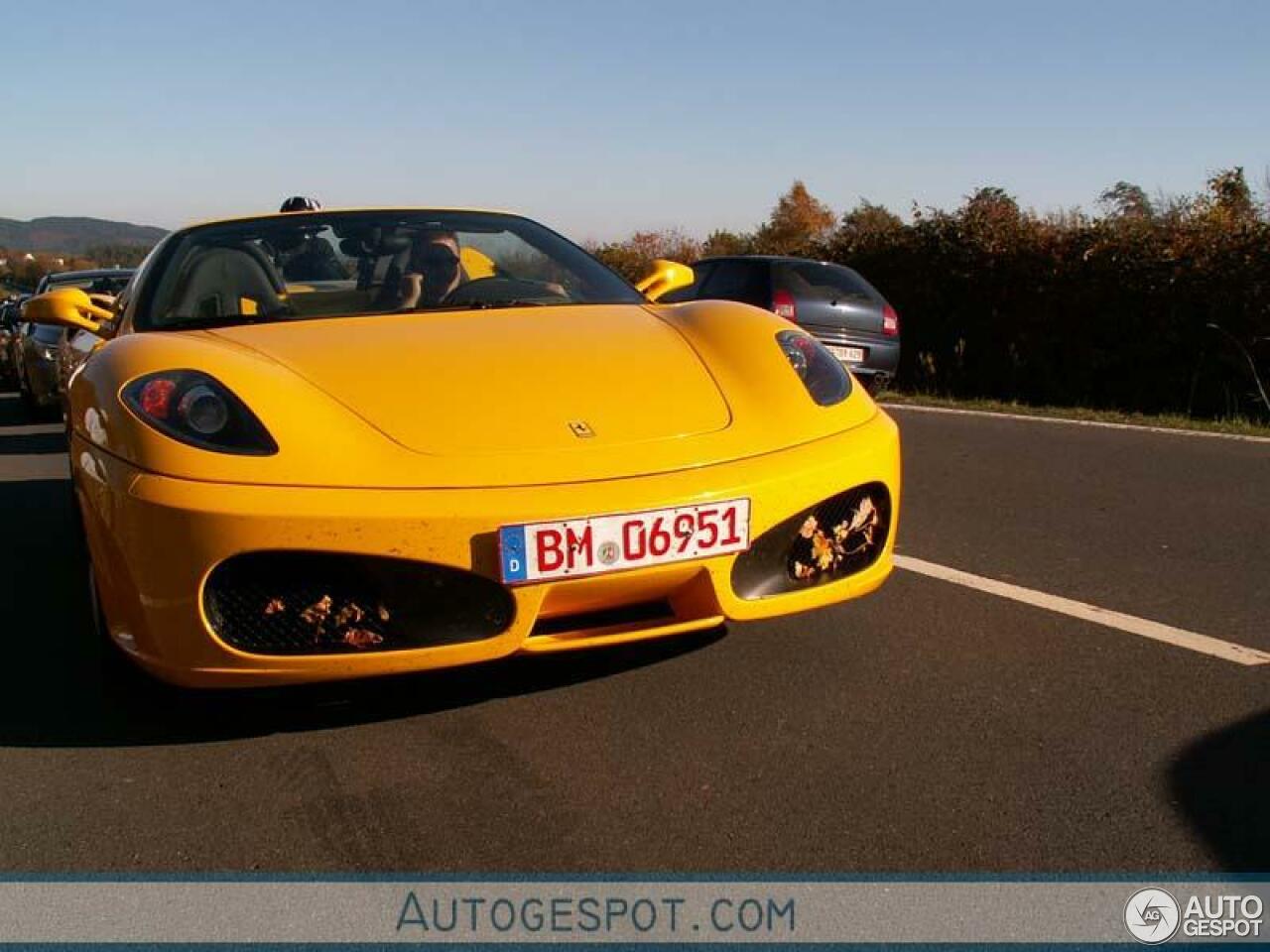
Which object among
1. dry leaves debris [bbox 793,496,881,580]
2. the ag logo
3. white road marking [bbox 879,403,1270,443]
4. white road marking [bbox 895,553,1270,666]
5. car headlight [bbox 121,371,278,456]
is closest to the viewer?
the ag logo

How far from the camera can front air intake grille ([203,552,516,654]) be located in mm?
2516

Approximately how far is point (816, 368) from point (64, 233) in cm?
12045

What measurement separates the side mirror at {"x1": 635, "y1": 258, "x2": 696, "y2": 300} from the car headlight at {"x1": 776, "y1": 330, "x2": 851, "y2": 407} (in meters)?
0.92

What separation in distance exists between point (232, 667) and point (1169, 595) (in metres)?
2.99

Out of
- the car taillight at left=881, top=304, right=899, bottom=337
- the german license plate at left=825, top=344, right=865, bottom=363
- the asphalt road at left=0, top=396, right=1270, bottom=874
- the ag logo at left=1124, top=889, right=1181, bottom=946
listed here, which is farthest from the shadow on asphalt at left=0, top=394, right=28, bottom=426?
the ag logo at left=1124, top=889, right=1181, bottom=946

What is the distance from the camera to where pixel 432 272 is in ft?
13.0

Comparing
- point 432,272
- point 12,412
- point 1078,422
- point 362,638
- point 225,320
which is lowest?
point 12,412

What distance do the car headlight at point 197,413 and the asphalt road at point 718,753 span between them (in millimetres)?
724

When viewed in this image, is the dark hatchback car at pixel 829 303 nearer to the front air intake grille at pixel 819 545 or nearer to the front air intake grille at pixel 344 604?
the front air intake grille at pixel 819 545

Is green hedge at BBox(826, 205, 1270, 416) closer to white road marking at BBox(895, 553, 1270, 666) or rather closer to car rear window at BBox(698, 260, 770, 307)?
car rear window at BBox(698, 260, 770, 307)

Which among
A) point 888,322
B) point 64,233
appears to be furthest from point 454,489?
point 64,233

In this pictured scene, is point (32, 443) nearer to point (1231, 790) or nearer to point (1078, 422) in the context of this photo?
point (1078, 422)

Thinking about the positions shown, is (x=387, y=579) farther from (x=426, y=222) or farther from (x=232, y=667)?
(x=426, y=222)

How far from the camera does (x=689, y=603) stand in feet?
8.95
